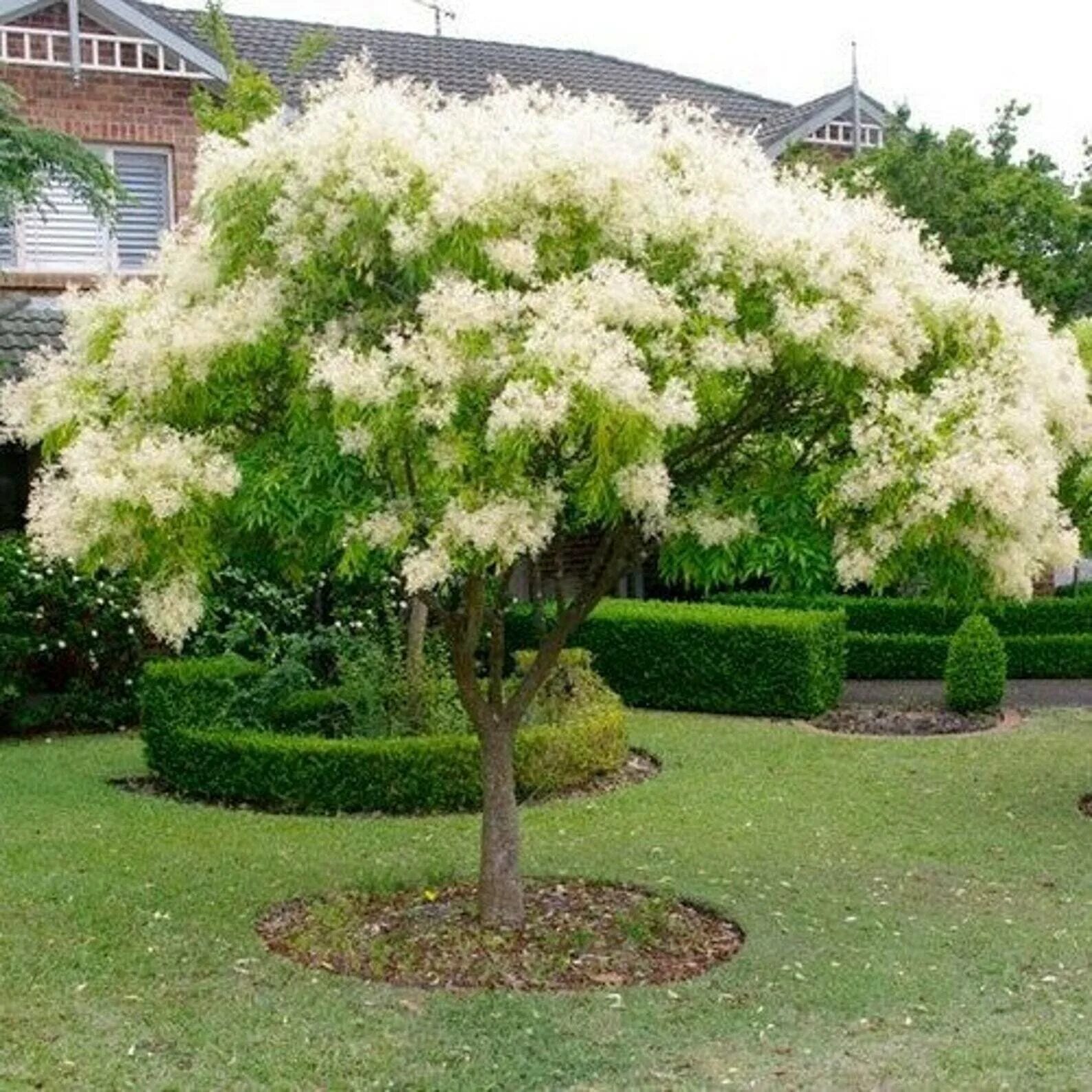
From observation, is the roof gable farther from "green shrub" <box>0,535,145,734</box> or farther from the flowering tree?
the flowering tree

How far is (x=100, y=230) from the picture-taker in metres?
19.0

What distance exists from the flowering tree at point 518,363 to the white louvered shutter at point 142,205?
12.1 metres

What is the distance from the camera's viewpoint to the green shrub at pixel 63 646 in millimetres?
14484

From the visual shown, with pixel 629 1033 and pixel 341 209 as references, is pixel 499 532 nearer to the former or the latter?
pixel 341 209

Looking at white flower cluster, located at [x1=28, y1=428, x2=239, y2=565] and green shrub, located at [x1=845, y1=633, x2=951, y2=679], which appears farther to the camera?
green shrub, located at [x1=845, y1=633, x2=951, y2=679]

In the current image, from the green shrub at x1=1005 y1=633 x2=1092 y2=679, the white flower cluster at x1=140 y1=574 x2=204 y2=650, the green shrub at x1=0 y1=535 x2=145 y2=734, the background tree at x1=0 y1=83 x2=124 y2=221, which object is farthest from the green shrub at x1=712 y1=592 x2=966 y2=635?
the white flower cluster at x1=140 y1=574 x2=204 y2=650

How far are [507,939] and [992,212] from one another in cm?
1526

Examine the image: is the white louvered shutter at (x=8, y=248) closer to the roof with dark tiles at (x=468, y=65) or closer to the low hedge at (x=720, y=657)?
the roof with dark tiles at (x=468, y=65)

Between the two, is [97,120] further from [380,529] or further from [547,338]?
[547,338]

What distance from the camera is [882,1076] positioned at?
660cm

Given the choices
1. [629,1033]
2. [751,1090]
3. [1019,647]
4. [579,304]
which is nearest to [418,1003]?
[629,1033]

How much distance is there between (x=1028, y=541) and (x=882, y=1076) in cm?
223

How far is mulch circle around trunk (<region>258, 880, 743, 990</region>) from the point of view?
787 centimetres

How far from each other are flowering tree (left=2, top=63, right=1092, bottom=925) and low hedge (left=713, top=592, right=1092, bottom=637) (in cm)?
1297
